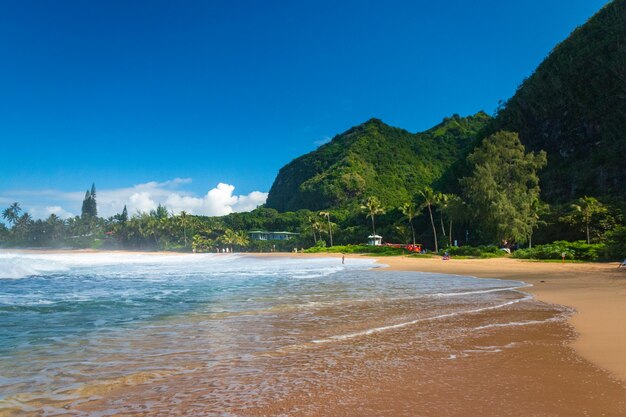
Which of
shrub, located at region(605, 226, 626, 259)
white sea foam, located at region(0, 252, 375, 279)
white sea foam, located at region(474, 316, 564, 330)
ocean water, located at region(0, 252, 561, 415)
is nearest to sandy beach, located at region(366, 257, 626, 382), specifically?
white sea foam, located at region(474, 316, 564, 330)

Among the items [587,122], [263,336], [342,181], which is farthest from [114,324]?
[342,181]

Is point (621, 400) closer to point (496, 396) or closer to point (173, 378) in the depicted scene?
point (496, 396)

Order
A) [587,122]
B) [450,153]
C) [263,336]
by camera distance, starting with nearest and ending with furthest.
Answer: [263,336]
[587,122]
[450,153]

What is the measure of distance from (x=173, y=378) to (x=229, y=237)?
10458 cm

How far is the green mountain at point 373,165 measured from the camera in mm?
145000

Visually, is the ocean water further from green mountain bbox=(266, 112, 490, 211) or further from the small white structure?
green mountain bbox=(266, 112, 490, 211)

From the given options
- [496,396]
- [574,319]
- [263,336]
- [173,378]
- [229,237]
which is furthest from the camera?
[229,237]

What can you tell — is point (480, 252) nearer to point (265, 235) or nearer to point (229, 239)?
point (229, 239)

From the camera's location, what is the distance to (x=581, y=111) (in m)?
69.0

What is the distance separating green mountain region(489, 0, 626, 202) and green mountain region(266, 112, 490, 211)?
52806 millimetres

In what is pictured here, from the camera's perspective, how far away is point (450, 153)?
170750 mm

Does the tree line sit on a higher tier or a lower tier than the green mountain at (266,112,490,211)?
lower

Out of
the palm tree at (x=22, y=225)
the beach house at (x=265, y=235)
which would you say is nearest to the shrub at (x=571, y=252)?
the beach house at (x=265, y=235)

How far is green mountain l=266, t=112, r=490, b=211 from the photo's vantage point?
145m
